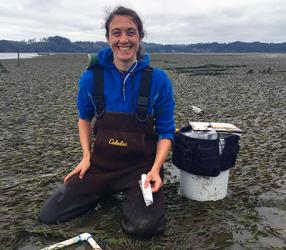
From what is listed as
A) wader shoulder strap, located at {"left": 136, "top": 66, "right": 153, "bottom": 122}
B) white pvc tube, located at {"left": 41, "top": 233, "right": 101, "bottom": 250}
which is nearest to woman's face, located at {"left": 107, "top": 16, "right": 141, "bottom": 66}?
wader shoulder strap, located at {"left": 136, "top": 66, "right": 153, "bottom": 122}

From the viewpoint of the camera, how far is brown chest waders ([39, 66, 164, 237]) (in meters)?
5.05

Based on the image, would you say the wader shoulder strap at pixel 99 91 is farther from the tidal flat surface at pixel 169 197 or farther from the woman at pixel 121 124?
the tidal flat surface at pixel 169 197

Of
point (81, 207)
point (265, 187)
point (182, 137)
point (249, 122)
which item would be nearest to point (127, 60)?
point (182, 137)

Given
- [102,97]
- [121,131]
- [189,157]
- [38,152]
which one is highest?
[102,97]

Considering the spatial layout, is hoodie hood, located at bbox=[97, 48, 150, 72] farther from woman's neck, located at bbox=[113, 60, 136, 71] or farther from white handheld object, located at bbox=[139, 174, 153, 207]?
white handheld object, located at bbox=[139, 174, 153, 207]

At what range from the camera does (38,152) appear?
8.67 metres

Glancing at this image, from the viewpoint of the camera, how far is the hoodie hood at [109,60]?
204 inches

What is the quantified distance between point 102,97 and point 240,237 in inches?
97.5

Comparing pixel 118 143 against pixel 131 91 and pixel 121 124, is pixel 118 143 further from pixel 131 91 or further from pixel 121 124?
pixel 131 91

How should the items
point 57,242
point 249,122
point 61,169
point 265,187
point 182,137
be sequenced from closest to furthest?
point 57,242 → point 182,137 → point 265,187 → point 61,169 → point 249,122

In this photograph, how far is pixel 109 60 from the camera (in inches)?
210

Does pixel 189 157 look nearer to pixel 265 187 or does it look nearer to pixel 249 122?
→ pixel 265 187

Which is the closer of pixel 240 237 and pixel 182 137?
pixel 240 237

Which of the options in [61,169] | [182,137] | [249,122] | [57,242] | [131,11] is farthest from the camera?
[249,122]
